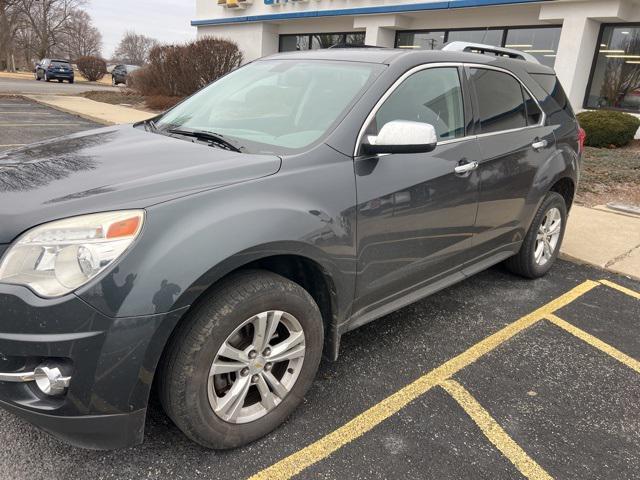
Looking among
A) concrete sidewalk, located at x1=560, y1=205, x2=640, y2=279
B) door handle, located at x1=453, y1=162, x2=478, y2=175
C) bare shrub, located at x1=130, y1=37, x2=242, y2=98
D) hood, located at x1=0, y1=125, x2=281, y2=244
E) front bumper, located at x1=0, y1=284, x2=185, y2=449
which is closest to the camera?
front bumper, located at x1=0, y1=284, x2=185, y2=449

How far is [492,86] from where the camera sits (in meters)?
3.47

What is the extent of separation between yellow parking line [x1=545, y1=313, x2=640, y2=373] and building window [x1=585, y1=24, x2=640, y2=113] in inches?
451

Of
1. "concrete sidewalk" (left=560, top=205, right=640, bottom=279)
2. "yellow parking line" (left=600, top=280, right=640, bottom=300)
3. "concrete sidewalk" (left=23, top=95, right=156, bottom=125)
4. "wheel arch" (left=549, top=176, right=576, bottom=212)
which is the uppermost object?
"wheel arch" (left=549, top=176, right=576, bottom=212)

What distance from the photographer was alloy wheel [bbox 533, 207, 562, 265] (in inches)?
166

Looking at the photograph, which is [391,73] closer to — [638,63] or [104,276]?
[104,276]

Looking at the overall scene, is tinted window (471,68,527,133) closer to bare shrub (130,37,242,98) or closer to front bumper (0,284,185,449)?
front bumper (0,284,185,449)

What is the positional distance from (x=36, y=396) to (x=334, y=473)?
119 centimetres

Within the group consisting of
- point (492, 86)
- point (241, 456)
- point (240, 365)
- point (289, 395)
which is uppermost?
point (492, 86)

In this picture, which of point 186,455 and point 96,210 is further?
point 186,455

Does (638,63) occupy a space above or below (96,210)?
above

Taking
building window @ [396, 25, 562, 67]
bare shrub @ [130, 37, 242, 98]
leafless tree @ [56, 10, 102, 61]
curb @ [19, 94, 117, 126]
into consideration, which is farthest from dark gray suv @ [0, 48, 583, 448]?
leafless tree @ [56, 10, 102, 61]

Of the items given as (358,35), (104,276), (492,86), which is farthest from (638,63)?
(104,276)

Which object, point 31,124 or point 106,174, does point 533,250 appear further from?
point 31,124

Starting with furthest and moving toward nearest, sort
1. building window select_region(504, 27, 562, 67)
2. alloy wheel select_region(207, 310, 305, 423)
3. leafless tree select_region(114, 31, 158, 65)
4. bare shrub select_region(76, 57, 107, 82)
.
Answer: leafless tree select_region(114, 31, 158, 65) < bare shrub select_region(76, 57, 107, 82) < building window select_region(504, 27, 562, 67) < alloy wheel select_region(207, 310, 305, 423)
